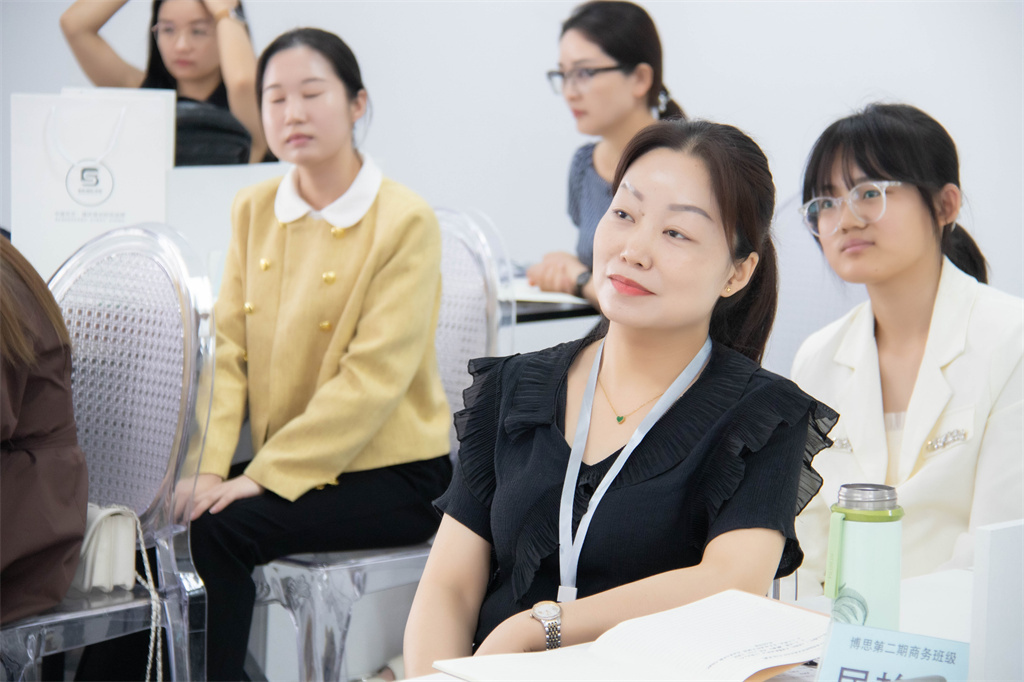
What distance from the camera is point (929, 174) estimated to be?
Result: 177 cm

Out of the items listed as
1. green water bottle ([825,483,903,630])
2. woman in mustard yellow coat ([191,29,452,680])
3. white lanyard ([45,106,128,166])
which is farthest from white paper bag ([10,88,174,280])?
green water bottle ([825,483,903,630])

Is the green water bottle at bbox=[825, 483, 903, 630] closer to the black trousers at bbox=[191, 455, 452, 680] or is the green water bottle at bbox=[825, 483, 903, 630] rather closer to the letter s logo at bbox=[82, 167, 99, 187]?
the black trousers at bbox=[191, 455, 452, 680]

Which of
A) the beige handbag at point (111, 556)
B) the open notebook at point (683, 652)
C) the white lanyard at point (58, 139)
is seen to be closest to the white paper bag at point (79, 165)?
the white lanyard at point (58, 139)

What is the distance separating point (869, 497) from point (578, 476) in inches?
16.5

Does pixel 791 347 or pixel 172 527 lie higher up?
pixel 791 347

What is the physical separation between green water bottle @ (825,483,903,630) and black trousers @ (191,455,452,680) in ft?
3.94

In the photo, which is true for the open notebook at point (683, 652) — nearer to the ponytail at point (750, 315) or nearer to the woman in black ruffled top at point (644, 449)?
the woman in black ruffled top at point (644, 449)

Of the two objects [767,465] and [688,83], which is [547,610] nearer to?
[767,465]

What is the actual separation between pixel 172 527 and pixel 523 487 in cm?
81

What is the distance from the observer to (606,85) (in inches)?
125

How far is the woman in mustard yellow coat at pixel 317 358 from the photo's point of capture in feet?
6.35

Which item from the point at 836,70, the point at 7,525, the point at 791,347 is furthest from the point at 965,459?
the point at 836,70

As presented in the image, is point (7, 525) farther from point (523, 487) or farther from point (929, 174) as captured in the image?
point (929, 174)

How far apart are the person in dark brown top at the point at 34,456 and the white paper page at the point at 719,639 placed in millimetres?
1032
